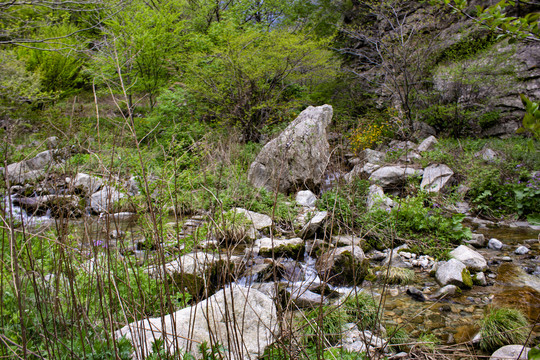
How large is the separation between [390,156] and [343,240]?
14.9 ft

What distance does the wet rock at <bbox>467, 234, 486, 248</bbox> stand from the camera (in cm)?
480

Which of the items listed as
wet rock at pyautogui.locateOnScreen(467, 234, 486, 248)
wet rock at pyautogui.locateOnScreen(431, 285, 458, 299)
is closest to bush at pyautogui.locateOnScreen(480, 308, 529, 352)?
wet rock at pyautogui.locateOnScreen(431, 285, 458, 299)

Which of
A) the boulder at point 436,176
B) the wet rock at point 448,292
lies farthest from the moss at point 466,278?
the boulder at point 436,176

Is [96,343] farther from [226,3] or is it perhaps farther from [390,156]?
[226,3]

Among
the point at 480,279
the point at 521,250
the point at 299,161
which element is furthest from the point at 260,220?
the point at 521,250

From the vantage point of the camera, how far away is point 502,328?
8.87 feet

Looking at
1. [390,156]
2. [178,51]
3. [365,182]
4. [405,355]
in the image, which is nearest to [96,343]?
[405,355]

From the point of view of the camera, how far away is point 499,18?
3.94 ft

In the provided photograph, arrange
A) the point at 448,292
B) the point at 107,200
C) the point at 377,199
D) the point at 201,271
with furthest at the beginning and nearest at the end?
the point at 377,199 < the point at 448,292 < the point at 107,200 < the point at 201,271

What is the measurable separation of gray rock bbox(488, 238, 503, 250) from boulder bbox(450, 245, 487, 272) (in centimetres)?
79

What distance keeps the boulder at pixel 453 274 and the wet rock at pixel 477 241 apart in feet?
3.81

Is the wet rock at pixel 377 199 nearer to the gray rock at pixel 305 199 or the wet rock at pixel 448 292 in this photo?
the gray rock at pixel 305 199

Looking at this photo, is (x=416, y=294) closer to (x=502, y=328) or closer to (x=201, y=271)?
(x=502, y=328)

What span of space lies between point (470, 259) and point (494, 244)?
1.06 m
